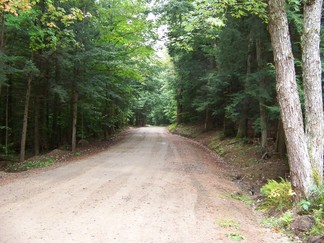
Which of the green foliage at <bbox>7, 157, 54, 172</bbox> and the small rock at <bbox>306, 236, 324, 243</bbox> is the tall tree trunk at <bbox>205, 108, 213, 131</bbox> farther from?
the small rock at <bbox>306, 236, 324, 243</bbox>

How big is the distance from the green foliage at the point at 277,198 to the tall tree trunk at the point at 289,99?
1.31ft

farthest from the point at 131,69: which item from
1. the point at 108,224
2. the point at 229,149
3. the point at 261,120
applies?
the point at 108,224

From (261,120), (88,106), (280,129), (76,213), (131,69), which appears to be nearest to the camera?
(76,213)

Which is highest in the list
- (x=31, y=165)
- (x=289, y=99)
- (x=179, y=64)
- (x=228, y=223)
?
(x=179, y=64)

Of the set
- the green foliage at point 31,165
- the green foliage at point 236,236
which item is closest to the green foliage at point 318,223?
the green foliage at point 236,236

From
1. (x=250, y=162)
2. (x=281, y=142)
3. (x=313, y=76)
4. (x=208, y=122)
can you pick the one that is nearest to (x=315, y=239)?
(x=313, y=76)

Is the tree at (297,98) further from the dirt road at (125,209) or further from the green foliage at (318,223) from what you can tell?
the dirt road at (125,209)

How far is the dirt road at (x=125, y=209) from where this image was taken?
525 centimetres

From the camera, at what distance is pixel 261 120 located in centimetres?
1339

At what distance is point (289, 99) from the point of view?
274 inches

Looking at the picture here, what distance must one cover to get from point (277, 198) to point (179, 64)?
20100mm

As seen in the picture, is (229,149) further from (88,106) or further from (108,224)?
(108,224)

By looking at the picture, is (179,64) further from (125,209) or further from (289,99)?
(125,209)

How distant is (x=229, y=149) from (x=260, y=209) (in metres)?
9.74
